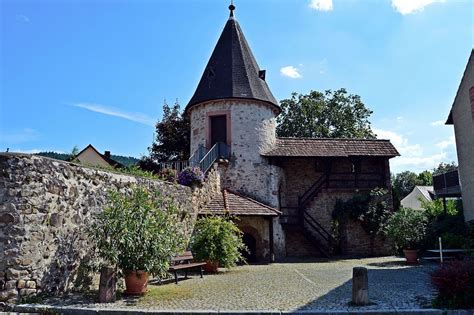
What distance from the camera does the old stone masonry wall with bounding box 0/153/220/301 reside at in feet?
24.5

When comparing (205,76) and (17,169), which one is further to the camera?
(205,76)

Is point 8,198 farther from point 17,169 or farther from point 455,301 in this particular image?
point 455,301

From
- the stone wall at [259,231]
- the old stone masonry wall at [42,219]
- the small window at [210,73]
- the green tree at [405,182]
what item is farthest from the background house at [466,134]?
the green tree at [405,182]

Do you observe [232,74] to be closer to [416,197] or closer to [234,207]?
[234,207]

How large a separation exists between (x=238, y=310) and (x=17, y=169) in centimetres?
494

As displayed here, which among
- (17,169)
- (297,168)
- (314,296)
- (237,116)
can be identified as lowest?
(314,296)

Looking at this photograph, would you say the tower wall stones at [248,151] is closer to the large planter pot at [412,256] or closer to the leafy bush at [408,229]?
the leafy bush at [408,229]

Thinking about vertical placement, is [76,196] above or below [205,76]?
below

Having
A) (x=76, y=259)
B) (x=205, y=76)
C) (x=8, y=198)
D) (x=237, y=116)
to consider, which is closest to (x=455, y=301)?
(x=76, y=259)

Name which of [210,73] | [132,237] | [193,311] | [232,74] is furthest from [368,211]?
[193,311]

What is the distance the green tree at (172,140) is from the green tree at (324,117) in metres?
10.4

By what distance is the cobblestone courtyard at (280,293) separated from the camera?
7477mm

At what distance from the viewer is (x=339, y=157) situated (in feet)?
69.9

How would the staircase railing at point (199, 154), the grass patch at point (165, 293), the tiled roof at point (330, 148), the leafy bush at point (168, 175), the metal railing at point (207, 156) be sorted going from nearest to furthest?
1. the grass patch at point (165, 293)
2. the leafy bush at point (168, 175)
3. the metal railing at point (207, 156)
4. the staircase railing at point (199, 154)
5. the tiled roof at point (330, 148)
